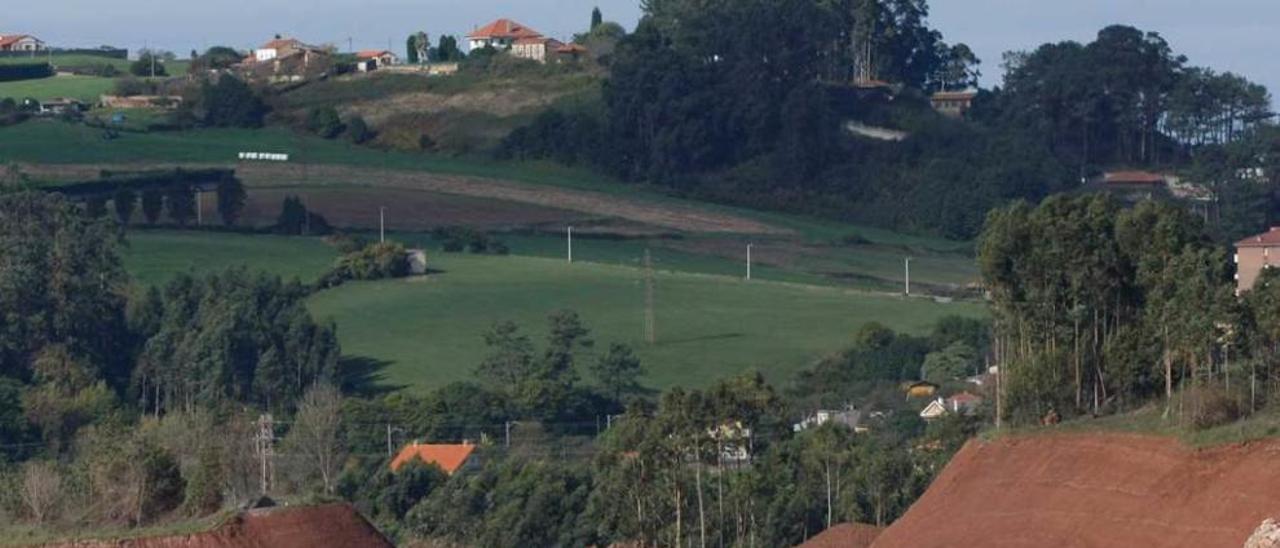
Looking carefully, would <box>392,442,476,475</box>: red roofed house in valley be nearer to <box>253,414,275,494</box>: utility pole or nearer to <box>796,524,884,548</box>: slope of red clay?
<box>253,414,275,494</box>: utility pole

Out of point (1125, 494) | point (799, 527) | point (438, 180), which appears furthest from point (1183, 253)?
point (438, 180)

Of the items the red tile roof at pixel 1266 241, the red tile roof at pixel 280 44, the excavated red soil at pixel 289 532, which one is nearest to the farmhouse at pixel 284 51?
the red tile roof at pixel 280 44

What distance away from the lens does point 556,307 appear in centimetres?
10431

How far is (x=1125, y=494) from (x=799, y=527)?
53.3 feet

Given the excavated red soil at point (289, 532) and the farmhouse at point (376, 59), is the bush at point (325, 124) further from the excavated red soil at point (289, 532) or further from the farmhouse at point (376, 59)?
the excavated red soil at point (289, 532)

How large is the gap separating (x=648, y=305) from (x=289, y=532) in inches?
2305

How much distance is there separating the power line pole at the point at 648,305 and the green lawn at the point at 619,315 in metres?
0.27

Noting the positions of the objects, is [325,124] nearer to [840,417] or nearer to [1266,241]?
[840,417]

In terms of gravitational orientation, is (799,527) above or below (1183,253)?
below

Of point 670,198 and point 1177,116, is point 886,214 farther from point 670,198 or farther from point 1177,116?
point 1177,116

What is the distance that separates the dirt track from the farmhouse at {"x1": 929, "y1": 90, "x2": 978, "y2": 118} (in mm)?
28783

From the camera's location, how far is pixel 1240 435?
44.8 m

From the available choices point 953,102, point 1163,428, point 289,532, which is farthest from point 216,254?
point 1163,428

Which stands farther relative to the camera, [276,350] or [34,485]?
[276,350]
